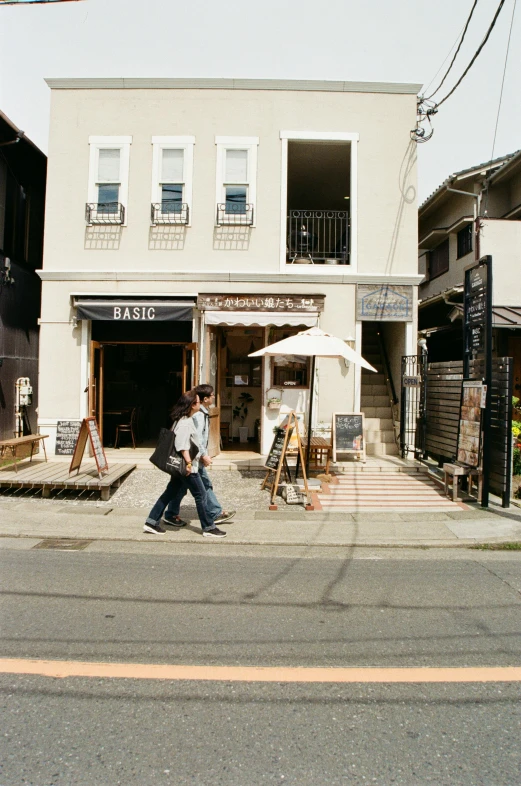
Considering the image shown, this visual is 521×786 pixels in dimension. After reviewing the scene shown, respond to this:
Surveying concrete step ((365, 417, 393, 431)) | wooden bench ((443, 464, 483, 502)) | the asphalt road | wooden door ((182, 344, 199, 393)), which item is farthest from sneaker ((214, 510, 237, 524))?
concrete step ((365, 417, 393, 431))

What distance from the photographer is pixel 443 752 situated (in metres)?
2.83

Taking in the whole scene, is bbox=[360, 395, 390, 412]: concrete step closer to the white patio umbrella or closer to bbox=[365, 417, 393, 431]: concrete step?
bbox=[365, 417, 393, 431]: concrete step

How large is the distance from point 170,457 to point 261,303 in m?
5.52

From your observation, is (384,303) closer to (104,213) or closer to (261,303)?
(261,303)

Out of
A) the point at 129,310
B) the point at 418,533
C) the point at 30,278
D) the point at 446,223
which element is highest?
the point at 446,223

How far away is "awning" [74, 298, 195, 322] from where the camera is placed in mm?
11547

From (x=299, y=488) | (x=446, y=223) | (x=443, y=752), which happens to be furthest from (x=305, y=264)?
(x=443, y=752)

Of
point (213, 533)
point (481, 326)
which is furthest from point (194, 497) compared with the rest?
point (481, 326)

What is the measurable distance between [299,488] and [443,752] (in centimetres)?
648

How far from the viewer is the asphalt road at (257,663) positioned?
2.71m

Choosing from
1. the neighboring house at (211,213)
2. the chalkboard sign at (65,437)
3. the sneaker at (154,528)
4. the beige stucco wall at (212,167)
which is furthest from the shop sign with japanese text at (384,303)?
the sneaker at (154,528)

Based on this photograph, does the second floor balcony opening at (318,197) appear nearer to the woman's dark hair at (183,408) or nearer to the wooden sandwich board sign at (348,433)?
the wooden sandwich board sign at (348,433)

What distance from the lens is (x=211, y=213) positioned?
1192 cm

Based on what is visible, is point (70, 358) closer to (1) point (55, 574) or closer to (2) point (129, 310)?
(2) point (129, 310)
